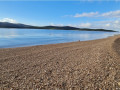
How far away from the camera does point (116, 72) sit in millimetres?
4656

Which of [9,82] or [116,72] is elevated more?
[116,72]

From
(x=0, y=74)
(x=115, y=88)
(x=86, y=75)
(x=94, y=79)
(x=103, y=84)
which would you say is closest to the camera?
(x=115, y=88)

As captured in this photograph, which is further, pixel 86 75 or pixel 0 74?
pixel 0 74

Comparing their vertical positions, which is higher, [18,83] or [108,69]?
[108,69]

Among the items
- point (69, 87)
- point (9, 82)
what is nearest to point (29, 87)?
point (9, 82)

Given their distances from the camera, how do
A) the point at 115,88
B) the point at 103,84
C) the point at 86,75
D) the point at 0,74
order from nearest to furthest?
the point at 115,88 → the point at 103,84 → the point at 86,75 → the point at 0,74

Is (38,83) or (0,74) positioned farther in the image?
(0,74)

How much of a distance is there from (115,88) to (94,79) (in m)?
0.87

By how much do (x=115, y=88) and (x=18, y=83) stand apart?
4209 mm

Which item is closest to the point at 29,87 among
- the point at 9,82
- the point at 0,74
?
the point at 9,82

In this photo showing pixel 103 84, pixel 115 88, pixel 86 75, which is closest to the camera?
pixel 115 88

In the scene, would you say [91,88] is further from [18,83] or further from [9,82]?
[9,82]

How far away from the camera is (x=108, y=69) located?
5020 mm

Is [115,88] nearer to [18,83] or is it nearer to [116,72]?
[116,72]
